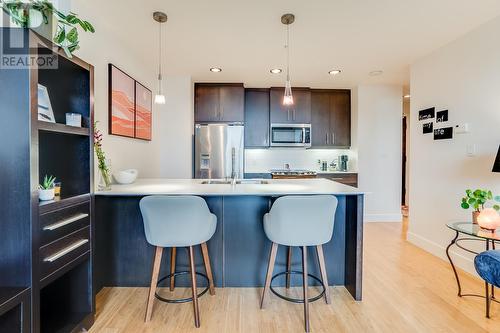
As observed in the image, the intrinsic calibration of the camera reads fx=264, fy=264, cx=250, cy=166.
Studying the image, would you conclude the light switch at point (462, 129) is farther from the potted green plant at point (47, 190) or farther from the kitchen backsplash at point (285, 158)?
the potted green plant at point (47, 190)

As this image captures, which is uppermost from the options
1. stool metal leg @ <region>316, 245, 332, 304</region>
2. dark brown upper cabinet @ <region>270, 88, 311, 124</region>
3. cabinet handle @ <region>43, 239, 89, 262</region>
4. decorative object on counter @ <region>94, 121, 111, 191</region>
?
dark brown upper cabinet @ <region>270, 88, 311, 124</region>

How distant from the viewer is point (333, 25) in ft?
8.27

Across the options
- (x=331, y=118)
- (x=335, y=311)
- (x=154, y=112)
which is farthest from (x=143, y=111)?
(x=331, y=118)

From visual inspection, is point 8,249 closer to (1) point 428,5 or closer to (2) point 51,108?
(2) point 51,108

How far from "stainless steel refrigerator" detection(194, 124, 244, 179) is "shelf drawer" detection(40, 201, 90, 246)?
2.67 meters

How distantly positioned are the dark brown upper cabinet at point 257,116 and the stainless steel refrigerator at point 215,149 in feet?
1.30

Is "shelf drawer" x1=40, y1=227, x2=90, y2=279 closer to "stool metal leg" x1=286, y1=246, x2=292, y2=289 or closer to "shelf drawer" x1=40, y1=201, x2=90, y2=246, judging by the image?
"shelf drawer" x1=40, y1=201, x2=90, y2=246

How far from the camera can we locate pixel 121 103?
9.16ft

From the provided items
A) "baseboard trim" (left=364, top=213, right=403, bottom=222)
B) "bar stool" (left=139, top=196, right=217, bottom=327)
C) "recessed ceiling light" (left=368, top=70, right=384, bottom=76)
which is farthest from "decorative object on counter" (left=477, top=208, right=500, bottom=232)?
"baseboard trim" (left=364, top=213, right=403, bottom=222)

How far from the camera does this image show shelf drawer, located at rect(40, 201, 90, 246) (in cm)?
135

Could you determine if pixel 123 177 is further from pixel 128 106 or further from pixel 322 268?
pixel 322 268

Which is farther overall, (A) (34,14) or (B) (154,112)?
(B) (154,112)

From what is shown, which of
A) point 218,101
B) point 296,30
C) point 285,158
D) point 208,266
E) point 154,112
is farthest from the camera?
point 285,158

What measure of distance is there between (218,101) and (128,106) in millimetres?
1844
